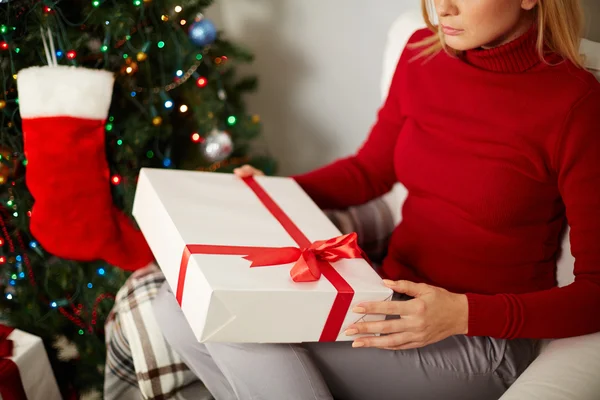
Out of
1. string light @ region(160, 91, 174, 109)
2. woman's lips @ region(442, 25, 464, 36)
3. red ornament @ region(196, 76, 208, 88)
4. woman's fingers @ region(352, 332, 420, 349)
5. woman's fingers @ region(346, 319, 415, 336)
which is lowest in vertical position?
woman's fingers @ region(352, 332, 420, 349)

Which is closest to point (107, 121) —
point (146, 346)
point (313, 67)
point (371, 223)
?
point (146, 346)

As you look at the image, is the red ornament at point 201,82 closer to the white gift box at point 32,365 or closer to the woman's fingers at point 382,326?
the white gift box at point 32,365

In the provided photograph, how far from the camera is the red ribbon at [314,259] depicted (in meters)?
0.90

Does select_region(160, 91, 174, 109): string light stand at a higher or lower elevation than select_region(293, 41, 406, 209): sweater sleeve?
higher

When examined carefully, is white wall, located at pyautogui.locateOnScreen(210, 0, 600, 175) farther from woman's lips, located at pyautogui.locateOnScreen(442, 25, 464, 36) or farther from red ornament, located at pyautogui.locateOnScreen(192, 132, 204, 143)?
woman's lips, located at pyautogui.locateOnScreen(442, 25, 464, 36)

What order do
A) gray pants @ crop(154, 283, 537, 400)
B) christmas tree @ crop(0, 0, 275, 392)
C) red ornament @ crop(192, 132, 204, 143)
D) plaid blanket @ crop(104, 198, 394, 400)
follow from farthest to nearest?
red ornament @ crop(192, 132, 204, 143)
christmas tree @ crop(0, 0, 275, 392)
plaid blanket @ crop(104, 198, 394, 400)
gray pants @ crop(154, 283, 537, 400)

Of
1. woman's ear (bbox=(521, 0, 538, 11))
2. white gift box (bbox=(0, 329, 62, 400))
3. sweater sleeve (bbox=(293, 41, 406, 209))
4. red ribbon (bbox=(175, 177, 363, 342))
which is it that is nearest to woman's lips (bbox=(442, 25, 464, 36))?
woman's ear (bbox=(521, 0, 538, 11))

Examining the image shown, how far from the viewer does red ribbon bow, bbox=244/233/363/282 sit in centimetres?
90

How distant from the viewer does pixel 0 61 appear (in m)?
1.26

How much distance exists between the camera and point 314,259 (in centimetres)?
93

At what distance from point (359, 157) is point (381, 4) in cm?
66

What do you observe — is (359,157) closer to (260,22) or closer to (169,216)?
(169,216)

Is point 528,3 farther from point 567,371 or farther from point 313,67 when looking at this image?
point 313,67

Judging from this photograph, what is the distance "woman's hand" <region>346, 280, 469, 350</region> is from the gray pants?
0.30 feet
